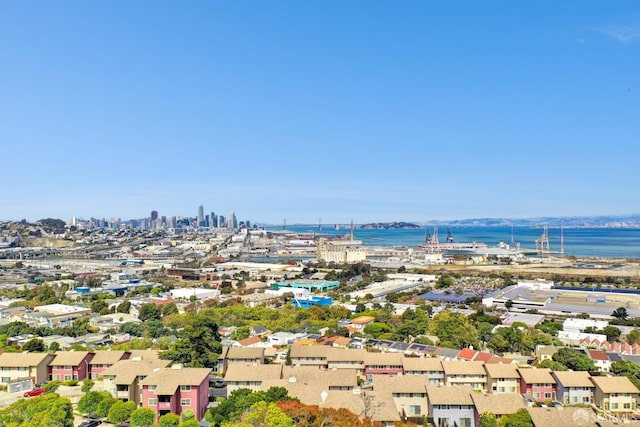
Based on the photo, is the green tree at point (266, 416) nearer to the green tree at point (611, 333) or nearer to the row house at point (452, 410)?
the row house at point (452, 410)

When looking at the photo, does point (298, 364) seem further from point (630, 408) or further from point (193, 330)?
point (630, 408)

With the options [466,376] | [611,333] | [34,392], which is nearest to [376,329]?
[466,376]

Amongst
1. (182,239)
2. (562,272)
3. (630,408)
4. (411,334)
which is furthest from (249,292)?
(182,239)

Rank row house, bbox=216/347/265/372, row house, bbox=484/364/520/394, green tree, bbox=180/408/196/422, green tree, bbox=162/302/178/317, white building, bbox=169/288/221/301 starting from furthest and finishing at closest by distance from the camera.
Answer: white building, bbox=169/288/221/301
green tree, bbox=162/302/178/317
row house, bbox=216/347/265/372
row house, bbox=484/364/520/394
green tree, bbox=180/408/196/422

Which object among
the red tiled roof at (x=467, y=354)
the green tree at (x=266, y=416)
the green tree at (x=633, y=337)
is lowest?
the green tree at (x=633, y=337)

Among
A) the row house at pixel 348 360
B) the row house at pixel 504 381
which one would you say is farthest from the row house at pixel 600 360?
the row house at pixel 348 360

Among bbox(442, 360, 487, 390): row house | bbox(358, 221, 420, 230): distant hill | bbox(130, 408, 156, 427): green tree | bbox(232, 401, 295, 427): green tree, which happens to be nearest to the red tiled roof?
bbox(442, 360, 487, 390): row house

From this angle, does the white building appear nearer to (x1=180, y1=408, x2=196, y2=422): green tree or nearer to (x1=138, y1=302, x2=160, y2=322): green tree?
(x1=138, y1=302, x2=160, y2=322): green tree
